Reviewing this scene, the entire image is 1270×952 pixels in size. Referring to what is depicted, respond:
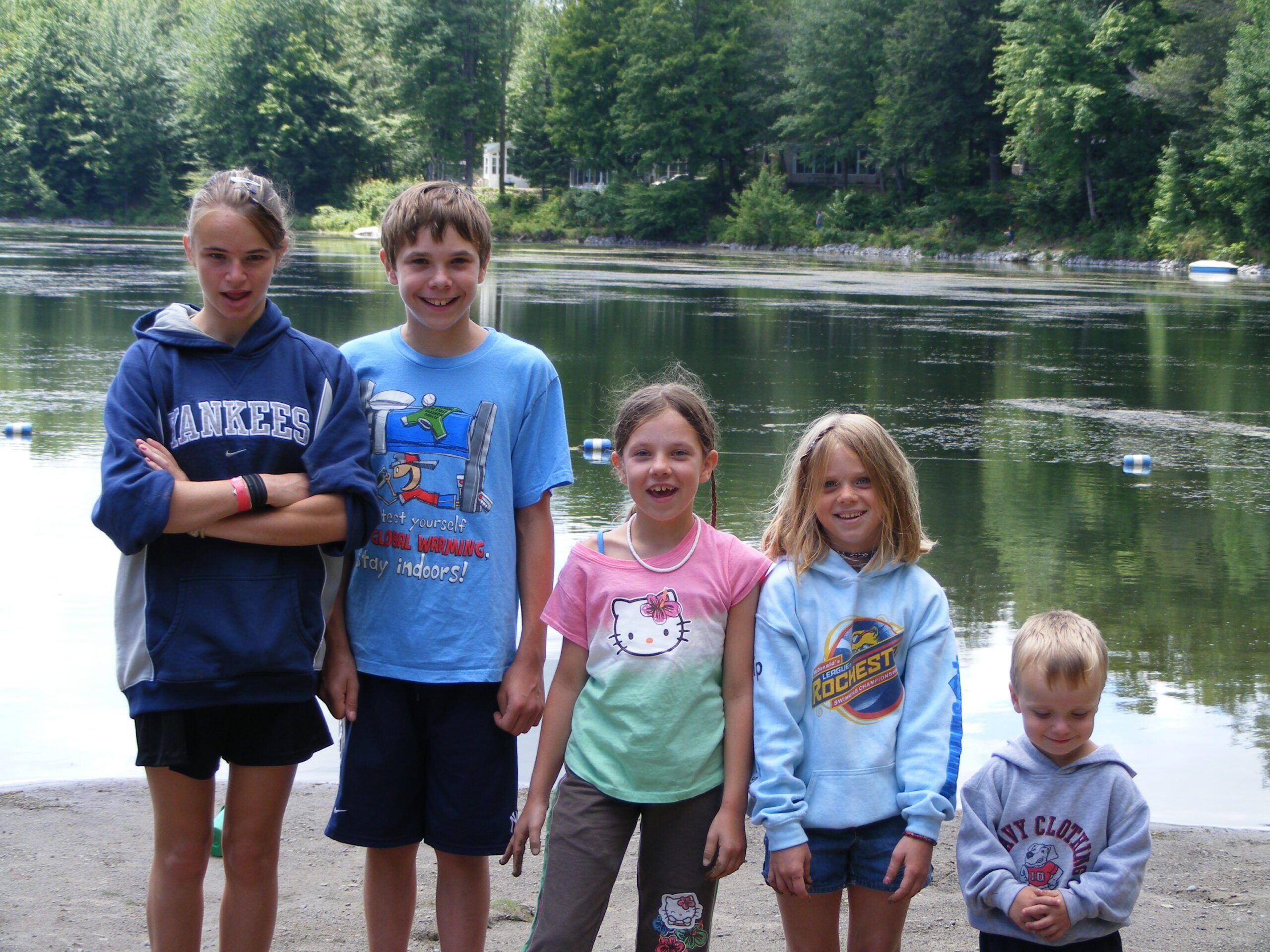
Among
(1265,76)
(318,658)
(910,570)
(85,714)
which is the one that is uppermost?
(1265,76)

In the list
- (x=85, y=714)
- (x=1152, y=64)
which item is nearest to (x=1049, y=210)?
(x=1152, y=64)

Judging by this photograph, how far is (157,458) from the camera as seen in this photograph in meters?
2.70

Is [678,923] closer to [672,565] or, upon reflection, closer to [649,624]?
[649,624]

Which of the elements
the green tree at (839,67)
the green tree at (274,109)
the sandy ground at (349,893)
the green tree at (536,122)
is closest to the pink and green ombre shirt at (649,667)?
the sandy ground at (349,893)

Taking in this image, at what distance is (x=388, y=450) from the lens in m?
2.96

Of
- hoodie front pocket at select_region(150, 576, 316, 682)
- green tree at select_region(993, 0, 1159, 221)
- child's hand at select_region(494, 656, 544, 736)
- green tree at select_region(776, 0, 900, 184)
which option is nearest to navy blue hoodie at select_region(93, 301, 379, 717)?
hoodie front pocket at select_region(150, 576, 316, 682)

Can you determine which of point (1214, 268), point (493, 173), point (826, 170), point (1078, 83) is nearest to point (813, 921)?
point (1214, 268)

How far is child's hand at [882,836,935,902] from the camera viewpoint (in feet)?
8.55

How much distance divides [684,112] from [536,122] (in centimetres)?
1369

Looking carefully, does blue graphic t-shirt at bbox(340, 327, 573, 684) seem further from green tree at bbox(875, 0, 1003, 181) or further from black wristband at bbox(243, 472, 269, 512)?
green tree at bbox(875, 0, 1003, 181)

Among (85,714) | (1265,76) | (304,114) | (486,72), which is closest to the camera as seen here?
(85,714)

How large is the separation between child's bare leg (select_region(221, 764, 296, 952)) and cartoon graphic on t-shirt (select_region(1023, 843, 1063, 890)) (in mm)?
1551

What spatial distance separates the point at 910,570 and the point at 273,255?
160 cm

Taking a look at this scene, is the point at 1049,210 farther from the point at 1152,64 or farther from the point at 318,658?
the point at 318,658
